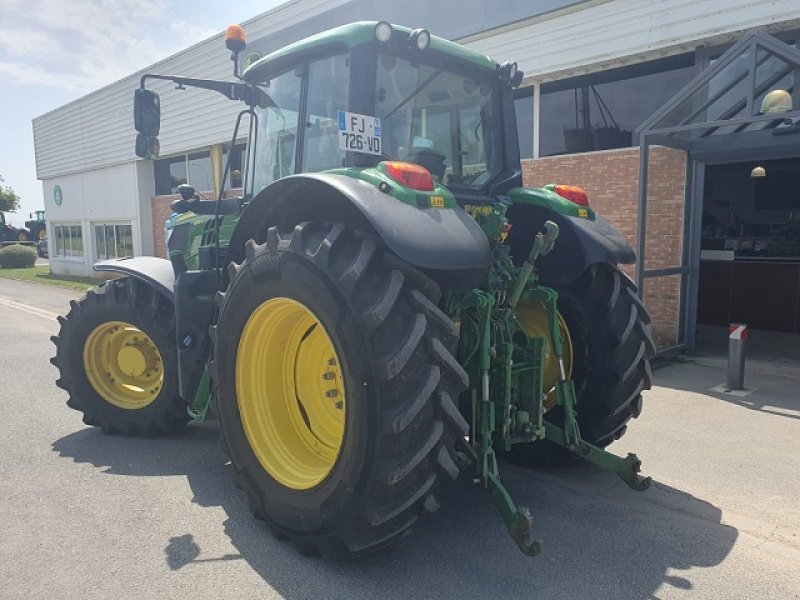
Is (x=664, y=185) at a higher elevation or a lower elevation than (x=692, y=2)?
lower

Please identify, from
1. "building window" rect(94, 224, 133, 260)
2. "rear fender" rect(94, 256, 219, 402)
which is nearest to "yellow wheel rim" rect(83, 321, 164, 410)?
"rear fender" rect(94, 256, 219, 402)

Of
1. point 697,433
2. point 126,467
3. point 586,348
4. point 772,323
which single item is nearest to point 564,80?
point 772,323

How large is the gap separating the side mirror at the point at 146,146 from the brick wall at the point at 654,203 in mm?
6351

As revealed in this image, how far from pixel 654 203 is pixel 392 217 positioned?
665cm

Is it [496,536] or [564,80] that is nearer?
[496,536]

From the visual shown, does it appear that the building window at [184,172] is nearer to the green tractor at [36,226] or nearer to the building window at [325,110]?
the building window at [325,110]

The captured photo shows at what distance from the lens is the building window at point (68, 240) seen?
2233 cm

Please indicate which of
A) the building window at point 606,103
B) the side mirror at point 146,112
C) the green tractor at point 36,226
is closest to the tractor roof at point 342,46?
the side mirror at point 146,112

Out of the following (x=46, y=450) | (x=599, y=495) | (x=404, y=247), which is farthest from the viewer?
(x=46, y=450)

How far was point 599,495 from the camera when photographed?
3.73m

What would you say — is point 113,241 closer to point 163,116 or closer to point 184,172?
point 184,172

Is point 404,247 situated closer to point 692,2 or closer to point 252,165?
point 252,165

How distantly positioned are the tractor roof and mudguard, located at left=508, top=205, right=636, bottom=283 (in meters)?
0.98

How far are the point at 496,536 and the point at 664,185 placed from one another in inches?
250
